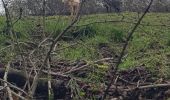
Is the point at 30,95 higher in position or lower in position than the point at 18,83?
higher

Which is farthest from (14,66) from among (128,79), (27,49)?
(128,79)

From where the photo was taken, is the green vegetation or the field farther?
the green vegetation

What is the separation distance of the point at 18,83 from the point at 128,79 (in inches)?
42.4

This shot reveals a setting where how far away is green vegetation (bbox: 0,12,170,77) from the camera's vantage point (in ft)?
17.2

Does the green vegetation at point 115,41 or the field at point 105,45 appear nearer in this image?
the field at point 105,45

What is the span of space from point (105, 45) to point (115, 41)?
0.42 meters

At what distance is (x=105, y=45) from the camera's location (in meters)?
6.43

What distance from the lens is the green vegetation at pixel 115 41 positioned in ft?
17.2

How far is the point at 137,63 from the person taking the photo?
209 inches

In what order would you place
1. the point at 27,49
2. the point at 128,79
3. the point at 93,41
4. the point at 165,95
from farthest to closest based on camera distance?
1. the point at 93,41
2. the point at 27,49
3. the point at 128,79
4. the point at 165,95

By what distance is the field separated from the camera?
16.5 ft

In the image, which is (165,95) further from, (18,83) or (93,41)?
(93,41)

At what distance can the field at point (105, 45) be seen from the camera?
5027mm

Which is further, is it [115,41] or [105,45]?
[115,41]
